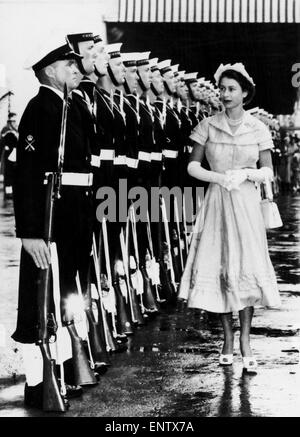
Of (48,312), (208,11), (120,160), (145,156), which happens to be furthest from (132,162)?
(48,312)

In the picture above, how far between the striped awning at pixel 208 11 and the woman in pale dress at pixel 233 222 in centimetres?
106

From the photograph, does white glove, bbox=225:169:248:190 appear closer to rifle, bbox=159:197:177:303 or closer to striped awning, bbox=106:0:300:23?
striped awning, bbox=106:0:300:23

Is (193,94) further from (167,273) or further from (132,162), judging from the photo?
(132,162)

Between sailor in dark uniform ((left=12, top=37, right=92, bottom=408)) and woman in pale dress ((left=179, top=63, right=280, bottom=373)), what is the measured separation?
800 millimetres

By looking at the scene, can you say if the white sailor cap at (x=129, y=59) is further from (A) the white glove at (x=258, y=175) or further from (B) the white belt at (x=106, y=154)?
(A) the white glove at (x=258, y=175)

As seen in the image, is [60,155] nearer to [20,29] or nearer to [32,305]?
[32,305]

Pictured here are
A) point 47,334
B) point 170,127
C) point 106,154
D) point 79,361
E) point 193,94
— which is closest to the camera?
point 47,334

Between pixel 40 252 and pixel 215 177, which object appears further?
pixel 215 177

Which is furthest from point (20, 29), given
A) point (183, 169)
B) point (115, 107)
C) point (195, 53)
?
point (195, 53)

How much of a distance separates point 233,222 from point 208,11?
2034 mm

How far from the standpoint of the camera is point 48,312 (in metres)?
5.16

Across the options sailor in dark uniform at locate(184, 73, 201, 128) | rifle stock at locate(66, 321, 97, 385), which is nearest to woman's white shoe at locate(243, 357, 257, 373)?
rifle stock at locate(66, 321, 97, 385)

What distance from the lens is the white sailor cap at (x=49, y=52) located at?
5.30 meters

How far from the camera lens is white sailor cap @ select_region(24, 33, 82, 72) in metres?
5.30
